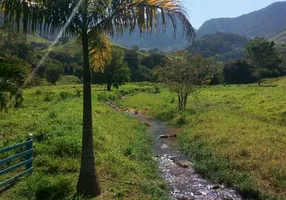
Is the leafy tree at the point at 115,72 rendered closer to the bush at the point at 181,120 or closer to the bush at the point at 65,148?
the bush at the point at 181,120

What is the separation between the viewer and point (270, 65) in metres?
91.0

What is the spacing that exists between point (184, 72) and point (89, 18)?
2488 cm

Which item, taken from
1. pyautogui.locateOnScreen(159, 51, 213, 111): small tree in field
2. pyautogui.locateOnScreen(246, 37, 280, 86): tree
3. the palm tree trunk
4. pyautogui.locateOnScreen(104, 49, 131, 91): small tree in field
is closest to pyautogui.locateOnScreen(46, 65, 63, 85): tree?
pyautogui.locateOnScreen(104, 49, 131, 91): small tree in field

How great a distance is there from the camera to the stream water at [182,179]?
1247 centimetres

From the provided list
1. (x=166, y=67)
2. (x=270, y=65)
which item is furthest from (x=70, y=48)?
(x=166, y=67)

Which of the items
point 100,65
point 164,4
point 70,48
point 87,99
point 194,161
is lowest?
point 194,161

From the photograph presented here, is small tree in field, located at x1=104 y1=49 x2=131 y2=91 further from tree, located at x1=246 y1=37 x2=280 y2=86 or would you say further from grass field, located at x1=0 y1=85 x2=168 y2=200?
tree, located at x1=246 y1=37 x2=280 y2=86

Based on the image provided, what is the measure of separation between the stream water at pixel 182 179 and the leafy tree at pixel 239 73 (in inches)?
2925

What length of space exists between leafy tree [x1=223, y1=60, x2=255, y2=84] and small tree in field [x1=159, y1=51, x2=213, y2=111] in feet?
194

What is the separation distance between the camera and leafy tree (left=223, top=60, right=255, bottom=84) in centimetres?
9100

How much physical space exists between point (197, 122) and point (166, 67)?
10.7 metres

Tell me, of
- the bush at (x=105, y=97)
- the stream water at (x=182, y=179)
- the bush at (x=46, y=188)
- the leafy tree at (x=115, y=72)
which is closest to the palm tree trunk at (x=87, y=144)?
the bush at (x=46, y=188)

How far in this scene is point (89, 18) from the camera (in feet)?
30.9

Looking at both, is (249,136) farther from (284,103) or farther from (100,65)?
(284,103)
